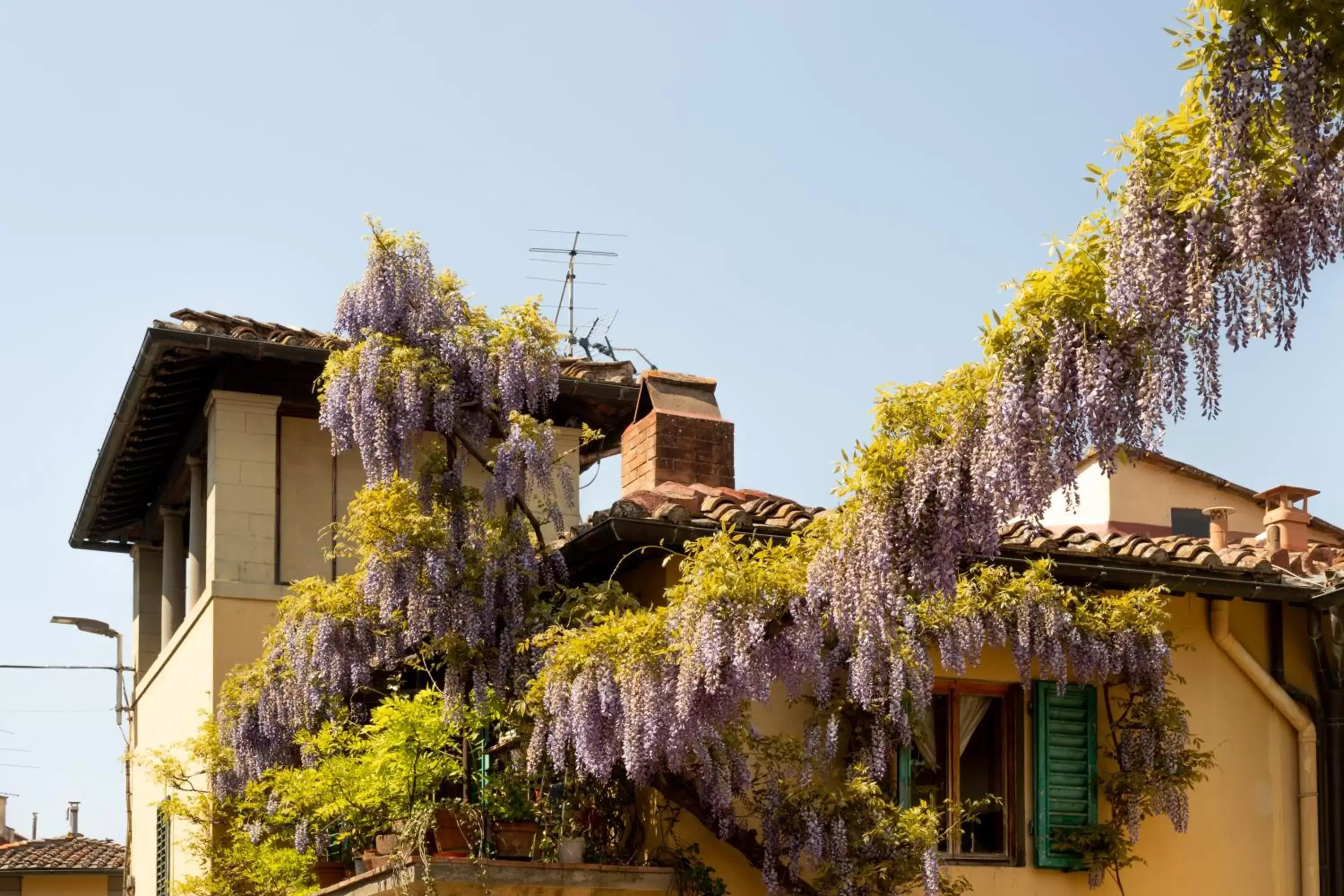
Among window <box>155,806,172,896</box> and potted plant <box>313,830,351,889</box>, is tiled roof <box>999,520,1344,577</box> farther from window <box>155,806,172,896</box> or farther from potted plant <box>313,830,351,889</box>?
window <box>155,806,172,896</box>

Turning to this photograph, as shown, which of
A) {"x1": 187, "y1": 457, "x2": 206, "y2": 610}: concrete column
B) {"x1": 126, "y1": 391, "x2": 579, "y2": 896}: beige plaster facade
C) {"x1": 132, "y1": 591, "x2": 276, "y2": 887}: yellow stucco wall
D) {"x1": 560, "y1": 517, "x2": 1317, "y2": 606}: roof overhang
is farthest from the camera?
{"x1": 187, "y1": 457, "x2": 206, "y2": 610}: concrete column

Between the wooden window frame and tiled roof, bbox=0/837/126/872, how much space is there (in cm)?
2024

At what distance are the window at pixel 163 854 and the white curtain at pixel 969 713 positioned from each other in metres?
6.36

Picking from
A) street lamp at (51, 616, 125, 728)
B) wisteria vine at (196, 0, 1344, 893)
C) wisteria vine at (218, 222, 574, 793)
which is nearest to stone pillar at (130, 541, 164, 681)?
street lamp at (51, 616, 125, 728)

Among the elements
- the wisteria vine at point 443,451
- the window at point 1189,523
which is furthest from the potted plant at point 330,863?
the window at point 1189,523

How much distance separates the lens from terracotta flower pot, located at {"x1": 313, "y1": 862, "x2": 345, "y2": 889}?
38.8 feet

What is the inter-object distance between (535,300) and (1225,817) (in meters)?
5.09

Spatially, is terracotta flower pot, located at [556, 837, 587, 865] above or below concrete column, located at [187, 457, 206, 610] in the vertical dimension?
below

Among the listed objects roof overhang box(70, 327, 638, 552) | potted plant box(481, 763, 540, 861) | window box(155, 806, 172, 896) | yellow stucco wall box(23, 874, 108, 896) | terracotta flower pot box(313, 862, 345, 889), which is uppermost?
roof overhang box(70, 327, 638, 552)

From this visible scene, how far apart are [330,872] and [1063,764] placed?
4.30 m

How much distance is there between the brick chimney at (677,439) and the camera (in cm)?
1242

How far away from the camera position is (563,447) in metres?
16.3

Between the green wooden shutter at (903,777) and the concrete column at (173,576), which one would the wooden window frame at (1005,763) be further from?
the concrete column at (173,576)

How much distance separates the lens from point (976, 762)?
11578 mm
